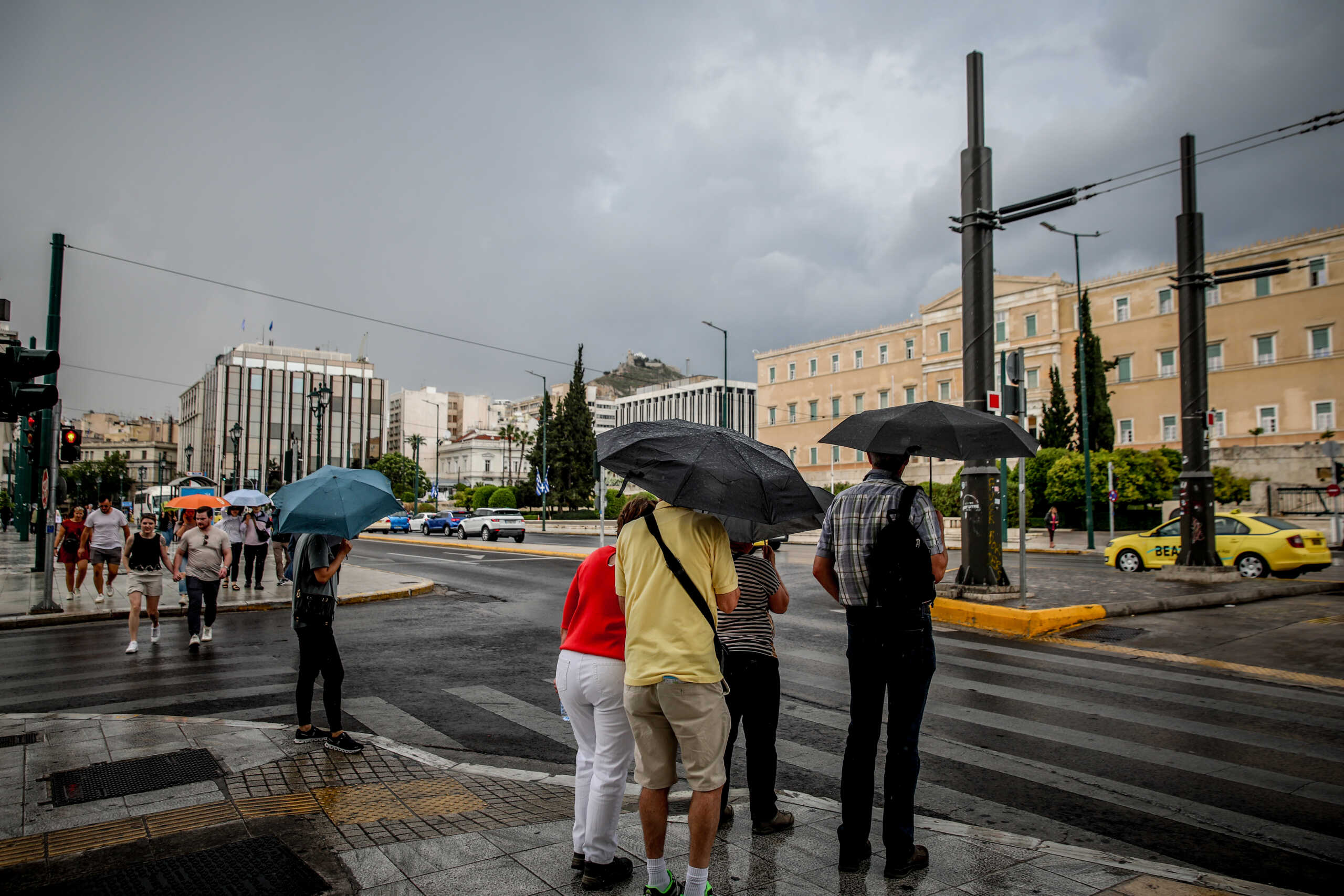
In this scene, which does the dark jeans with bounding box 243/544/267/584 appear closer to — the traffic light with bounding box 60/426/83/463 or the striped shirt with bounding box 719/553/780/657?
the traffic light with bounding box 60/426/83/463

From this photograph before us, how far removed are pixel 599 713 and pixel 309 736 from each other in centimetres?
336

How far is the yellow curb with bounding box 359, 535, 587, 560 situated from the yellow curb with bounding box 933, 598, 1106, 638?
9.77 metres

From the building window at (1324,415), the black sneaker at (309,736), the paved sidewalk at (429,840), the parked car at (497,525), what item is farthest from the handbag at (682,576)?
the building window at (1324,415)

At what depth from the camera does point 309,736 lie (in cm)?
598

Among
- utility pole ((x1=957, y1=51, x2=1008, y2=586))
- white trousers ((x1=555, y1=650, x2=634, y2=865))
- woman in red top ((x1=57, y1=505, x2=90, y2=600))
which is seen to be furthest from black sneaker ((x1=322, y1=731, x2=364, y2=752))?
woman in red top ((x1=57, y1=505, x2=90, y2=600))

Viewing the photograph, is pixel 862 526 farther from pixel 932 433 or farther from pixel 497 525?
pixel 497 525

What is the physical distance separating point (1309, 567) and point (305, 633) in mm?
19660

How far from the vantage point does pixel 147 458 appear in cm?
17000

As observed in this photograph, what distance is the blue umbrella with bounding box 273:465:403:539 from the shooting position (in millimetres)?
5797

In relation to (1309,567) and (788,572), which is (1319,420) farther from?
(788,572)

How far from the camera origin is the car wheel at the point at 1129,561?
20.1m

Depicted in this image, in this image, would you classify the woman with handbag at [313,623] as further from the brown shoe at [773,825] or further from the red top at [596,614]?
the brown shoe at [773,825]

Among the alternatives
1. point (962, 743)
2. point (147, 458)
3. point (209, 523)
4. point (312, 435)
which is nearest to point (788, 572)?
point (209, 523)

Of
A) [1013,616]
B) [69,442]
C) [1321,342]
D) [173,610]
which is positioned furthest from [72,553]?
[1321,342]
